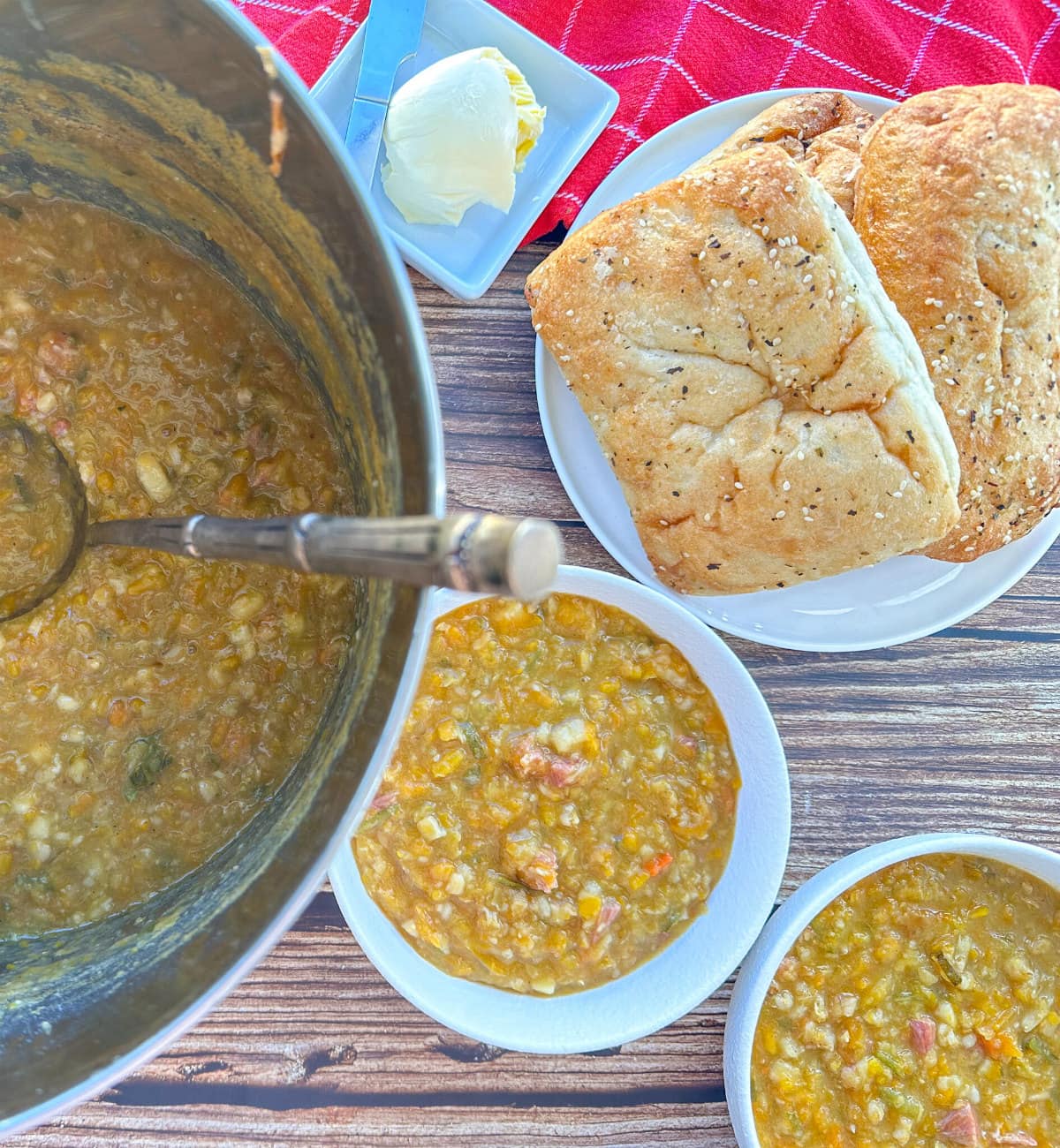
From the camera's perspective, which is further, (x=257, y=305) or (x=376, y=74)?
(x=376, y=74)

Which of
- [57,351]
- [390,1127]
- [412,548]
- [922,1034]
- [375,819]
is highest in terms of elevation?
[412,548]

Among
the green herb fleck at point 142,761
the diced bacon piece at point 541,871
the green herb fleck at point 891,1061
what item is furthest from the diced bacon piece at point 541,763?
the green herb fleck at point 891,1061

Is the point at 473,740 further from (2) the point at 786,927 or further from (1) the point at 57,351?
(1) the point at 57,351

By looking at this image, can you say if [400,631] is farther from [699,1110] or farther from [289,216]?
[699,1110]

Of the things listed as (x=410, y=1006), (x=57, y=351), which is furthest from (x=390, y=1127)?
(x=57, y=351)

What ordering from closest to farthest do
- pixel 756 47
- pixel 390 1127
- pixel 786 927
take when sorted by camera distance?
pixel 786 927, pixel 390 1127, pixel 756 47

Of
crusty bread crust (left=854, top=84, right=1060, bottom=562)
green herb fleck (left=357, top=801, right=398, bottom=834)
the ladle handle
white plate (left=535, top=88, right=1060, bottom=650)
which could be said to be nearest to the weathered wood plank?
green herb fleck (left=357, top=801, right=398, bottom=834)

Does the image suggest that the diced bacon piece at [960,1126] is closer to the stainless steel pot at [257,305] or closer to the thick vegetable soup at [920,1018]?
the thick vegetable soup at [920,1018]
